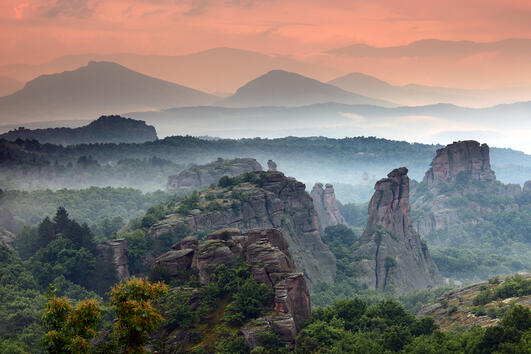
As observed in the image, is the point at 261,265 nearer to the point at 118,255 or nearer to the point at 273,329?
the point at 273,329

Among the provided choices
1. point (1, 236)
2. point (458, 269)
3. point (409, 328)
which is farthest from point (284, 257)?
point (458, 269)

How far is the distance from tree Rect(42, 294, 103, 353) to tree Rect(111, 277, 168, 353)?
1439 millimetres

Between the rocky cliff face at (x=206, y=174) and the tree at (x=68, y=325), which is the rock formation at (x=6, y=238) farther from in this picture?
the tree at (x=68, y=325)

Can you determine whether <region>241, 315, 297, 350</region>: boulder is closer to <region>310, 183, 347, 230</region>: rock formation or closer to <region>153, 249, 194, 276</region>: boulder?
<region>153, 249, 194, 276</region>: boulder

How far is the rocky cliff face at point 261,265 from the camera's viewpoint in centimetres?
5562

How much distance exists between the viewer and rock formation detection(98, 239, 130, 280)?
99125 millimetres

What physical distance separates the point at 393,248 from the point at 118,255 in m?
63.1

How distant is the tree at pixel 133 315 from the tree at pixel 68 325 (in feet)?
4.72

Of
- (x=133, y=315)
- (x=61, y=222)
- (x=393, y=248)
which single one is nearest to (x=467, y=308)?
(x=133, y=315)

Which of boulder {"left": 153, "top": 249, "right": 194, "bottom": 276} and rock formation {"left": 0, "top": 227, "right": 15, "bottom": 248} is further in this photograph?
rock formation {"left": 0, "top": 227, "right": 15, "bottom": 248}

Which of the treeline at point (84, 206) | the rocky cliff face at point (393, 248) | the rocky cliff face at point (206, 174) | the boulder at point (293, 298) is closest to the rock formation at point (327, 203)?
the rocky cliff face at point (206, 174)

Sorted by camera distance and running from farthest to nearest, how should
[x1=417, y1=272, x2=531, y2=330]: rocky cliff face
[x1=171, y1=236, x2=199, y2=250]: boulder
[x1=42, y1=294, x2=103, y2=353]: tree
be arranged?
1. [x1=171, y1=236, x2=199, y2=250]: boulder
2. [x1=417, y1=272, x2=531, y2=330]: rocky cliff face
3. [x1=42, y1=294, x2=103, y2=353]: tree

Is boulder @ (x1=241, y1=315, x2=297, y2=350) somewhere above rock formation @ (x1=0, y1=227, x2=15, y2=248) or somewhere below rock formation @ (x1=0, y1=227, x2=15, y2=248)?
below

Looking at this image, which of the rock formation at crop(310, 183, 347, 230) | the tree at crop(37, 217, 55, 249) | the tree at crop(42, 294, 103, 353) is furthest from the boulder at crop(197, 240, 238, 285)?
the rock formation at crop(310, 183, 347, 230)
